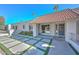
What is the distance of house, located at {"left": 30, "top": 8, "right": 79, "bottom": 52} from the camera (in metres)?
18.5

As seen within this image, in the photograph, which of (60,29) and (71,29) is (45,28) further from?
(71,29)

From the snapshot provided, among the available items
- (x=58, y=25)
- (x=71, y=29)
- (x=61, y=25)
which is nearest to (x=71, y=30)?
(x=71, y=29)

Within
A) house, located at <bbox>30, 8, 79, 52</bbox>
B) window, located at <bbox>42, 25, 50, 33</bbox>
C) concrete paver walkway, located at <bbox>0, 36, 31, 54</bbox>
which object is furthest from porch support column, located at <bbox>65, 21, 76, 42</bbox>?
window, located at <bbox>42, 25, 50, 33</bbox>

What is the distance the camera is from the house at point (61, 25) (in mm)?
18484

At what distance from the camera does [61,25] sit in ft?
79.6

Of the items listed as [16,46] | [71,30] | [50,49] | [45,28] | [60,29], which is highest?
[45,28]

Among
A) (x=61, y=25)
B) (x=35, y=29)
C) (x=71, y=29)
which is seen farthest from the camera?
(x=35, y=29)

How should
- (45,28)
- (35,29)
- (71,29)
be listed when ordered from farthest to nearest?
(35,29), (45,28), (71,29)

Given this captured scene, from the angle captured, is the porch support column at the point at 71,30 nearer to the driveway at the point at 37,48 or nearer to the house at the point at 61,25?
the house at the point at 61,25

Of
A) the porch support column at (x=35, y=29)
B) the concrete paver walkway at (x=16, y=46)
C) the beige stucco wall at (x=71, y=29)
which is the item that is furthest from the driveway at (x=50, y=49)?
the porch support column at (x=35, y=29)
